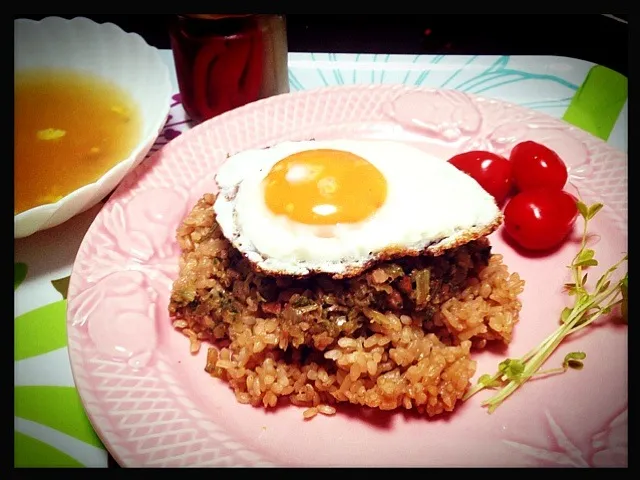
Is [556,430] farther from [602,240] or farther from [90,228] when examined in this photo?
[90,228]

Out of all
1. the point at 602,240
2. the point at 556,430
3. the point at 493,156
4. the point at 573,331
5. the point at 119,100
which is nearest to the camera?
the point at 556,430

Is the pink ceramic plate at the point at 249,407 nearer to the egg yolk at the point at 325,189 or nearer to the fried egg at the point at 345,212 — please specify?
the fried egg at the point at 345,212

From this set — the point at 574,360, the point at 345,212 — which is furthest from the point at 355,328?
the point at 574,360

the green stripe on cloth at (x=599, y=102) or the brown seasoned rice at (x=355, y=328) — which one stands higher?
the green stripe on cloth at (x=599, y=102)

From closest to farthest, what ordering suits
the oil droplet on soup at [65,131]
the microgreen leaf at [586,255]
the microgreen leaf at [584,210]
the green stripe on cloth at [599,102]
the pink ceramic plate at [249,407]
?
the pink ceramic plate at [249,407]
the microgreen leaf at [586,255]
the microgreen leaf at [584,210]
the oil droplet on soup at [65,131]
the green stripe on cloth at [599,102]

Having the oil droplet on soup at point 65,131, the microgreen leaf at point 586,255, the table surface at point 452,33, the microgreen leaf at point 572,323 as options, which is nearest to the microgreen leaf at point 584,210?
the microgreen leaf at point 572,323

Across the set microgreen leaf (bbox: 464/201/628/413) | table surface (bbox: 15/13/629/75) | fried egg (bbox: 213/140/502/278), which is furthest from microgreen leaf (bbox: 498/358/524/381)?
table surface (bbox: 15/13/629/75)

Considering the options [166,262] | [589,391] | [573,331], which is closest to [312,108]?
[166,262]
